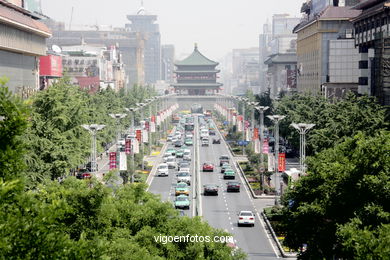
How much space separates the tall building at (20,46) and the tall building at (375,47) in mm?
41527

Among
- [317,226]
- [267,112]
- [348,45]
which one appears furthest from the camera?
[267,112]

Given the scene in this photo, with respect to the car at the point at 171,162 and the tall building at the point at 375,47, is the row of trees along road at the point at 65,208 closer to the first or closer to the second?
the car at the point at 171,162

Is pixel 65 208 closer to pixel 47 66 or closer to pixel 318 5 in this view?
pixel 47 66

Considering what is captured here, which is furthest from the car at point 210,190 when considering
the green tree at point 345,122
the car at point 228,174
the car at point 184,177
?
the car at point 228,174

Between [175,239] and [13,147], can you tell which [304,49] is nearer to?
[175,239]

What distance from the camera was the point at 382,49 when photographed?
9319cm

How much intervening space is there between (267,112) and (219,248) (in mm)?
125682

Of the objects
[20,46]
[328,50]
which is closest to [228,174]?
[20,46]

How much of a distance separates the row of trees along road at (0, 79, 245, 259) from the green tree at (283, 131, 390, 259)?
458 cm

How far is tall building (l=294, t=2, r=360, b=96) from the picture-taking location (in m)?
139

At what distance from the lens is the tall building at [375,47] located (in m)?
91.2

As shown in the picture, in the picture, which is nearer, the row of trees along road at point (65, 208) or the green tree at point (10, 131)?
the row of trees along road at point (65, 208)

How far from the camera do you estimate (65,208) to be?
18.0 m

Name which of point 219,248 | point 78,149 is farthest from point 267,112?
point 219,248
